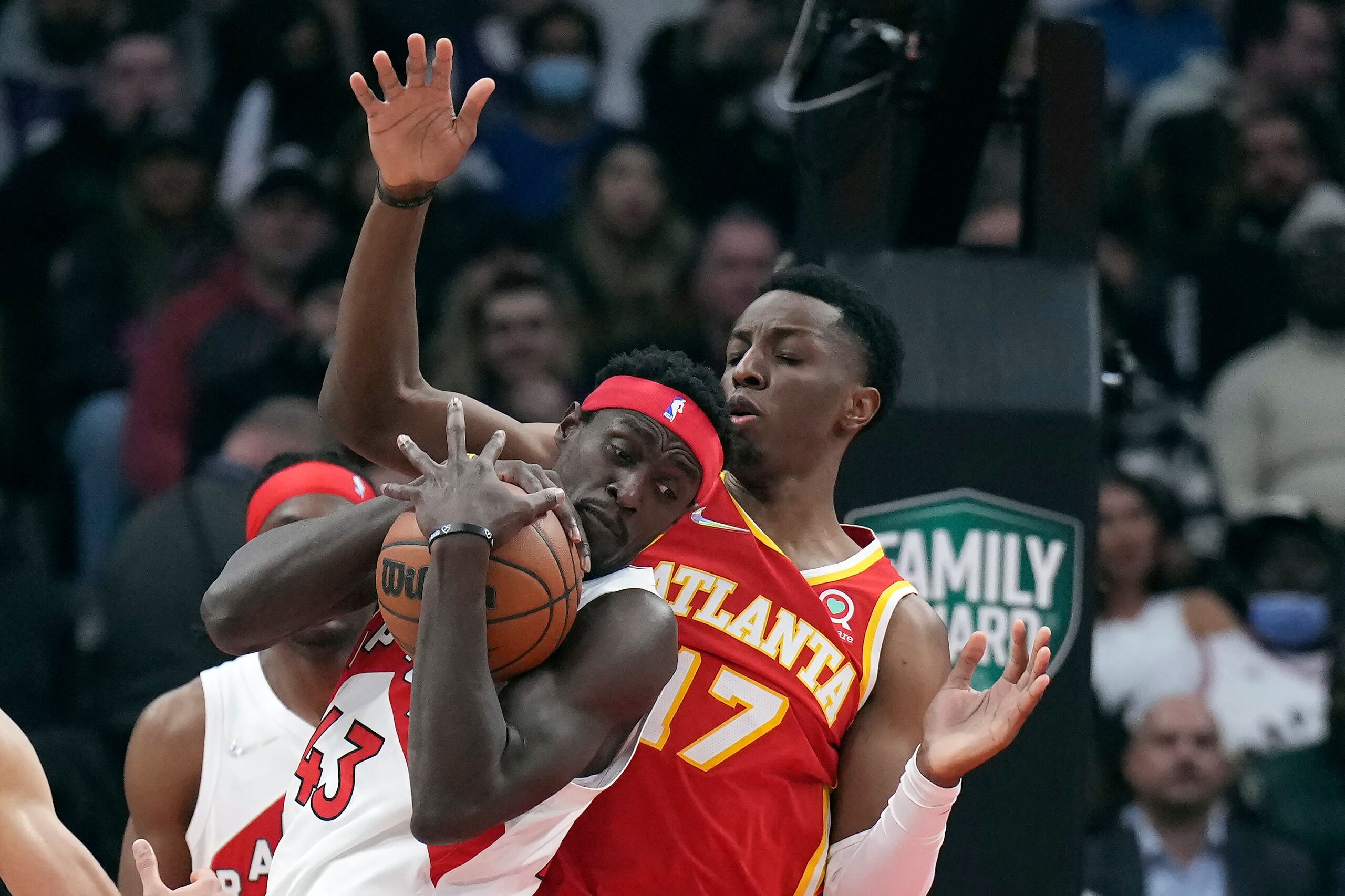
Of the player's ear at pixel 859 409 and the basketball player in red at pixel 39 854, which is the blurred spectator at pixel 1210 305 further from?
the basketball player in red at pixel 39 854

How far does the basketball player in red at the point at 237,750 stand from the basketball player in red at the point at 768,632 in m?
0.84

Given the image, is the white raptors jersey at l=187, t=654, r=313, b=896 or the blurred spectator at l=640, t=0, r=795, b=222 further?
the blurred spectator at l=640, t=0, r=795, b=222

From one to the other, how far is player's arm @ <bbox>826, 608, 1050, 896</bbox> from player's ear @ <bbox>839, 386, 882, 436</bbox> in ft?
1.33

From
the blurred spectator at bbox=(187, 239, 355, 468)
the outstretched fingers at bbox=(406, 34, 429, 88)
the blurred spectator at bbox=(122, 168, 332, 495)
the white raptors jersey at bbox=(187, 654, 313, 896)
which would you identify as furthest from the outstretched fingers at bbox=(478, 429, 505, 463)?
the blurred spectator at bbox=(122, 168, 332, 495)

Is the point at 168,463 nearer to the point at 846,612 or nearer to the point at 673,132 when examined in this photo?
the point at 673,132

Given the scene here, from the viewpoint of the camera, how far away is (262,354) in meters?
6.95

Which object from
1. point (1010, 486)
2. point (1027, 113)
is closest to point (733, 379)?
point (1010, 486)

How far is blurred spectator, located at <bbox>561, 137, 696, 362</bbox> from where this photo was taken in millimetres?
7695

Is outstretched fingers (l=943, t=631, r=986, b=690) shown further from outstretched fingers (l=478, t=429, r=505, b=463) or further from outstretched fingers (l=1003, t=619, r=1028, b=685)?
outstretched fingers (l=478, t=429, r=505, b=463)

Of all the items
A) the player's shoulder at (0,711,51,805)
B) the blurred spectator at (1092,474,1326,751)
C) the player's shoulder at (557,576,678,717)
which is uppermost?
the player's shoulder at (557,576,678,717)

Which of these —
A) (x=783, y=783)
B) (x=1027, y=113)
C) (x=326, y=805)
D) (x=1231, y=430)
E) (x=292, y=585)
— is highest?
(x=1027, y=113)

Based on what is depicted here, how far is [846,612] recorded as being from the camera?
12.4 ft

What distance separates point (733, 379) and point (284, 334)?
355 cm

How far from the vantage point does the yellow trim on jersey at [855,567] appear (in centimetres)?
384
